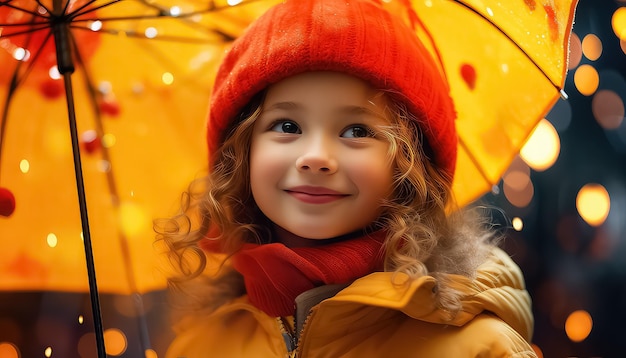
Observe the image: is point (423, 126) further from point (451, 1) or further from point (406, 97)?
point (451, 1)

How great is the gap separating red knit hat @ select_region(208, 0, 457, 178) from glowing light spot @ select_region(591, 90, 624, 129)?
747 millimetres

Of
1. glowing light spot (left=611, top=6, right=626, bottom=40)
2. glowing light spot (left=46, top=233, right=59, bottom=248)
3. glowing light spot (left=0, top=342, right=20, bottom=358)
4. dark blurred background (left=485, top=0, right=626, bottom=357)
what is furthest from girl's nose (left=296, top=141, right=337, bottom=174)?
glowing light spot (left=611, top=6, right=626, bottom=40)

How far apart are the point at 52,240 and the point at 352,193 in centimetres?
67

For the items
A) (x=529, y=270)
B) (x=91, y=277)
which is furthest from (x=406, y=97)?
(x=529, y=270)

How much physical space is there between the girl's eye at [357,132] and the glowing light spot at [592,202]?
0.98 m

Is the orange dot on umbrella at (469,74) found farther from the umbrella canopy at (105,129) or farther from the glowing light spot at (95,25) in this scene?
the glowing light spot at (95,25)

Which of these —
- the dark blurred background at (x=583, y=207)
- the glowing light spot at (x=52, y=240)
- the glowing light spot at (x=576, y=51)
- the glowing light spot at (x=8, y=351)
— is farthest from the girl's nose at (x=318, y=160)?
the glowing light spot at (x=576, y=51)

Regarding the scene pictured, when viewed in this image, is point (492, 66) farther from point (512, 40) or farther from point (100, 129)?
point (100, 129)

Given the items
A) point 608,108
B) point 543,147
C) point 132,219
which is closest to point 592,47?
point 608,108

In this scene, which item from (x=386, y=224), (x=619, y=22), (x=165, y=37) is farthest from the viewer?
(x=619, y=22)

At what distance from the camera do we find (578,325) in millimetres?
2145

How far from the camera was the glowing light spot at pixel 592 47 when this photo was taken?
209 centimetres

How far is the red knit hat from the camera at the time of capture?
1.40 m

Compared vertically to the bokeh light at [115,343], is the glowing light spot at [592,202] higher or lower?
higher
